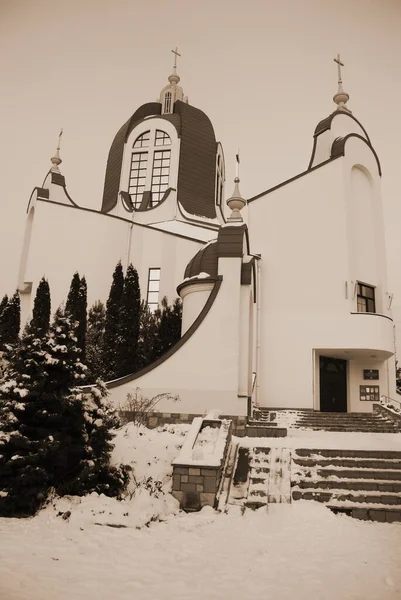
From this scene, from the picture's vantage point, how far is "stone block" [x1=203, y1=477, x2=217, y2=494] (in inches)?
273

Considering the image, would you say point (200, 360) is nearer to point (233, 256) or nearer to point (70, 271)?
point (233, 256)

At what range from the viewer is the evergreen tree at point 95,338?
16.9 meters

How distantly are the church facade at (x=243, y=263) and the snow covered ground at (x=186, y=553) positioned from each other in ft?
15.7

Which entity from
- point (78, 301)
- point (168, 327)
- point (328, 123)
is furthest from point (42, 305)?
point (328, 123)

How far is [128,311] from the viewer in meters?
18.2

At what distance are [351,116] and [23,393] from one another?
1762 cm

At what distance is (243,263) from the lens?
12625 millimetres

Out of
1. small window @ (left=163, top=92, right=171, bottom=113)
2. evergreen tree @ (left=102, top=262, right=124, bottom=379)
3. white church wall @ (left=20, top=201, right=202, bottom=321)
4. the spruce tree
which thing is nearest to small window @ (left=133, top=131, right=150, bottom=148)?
small window @ (left=163, top=92, right=171, bottom=113)

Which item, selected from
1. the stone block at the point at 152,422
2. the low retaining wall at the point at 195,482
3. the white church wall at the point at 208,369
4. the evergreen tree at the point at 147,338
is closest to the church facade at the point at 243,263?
the white church wall at the point at 208,369

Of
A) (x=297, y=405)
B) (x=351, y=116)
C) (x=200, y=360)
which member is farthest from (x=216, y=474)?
(x=351, y=116)

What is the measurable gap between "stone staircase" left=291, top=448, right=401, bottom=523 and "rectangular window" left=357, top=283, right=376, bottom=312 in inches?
381

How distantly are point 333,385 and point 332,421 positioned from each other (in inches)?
175

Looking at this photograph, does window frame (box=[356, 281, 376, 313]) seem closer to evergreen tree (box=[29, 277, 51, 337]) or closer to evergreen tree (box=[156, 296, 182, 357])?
evergreen tree (box=[156, 296, 182, 357])

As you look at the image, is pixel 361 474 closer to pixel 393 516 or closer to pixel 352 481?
pixel 352 481
